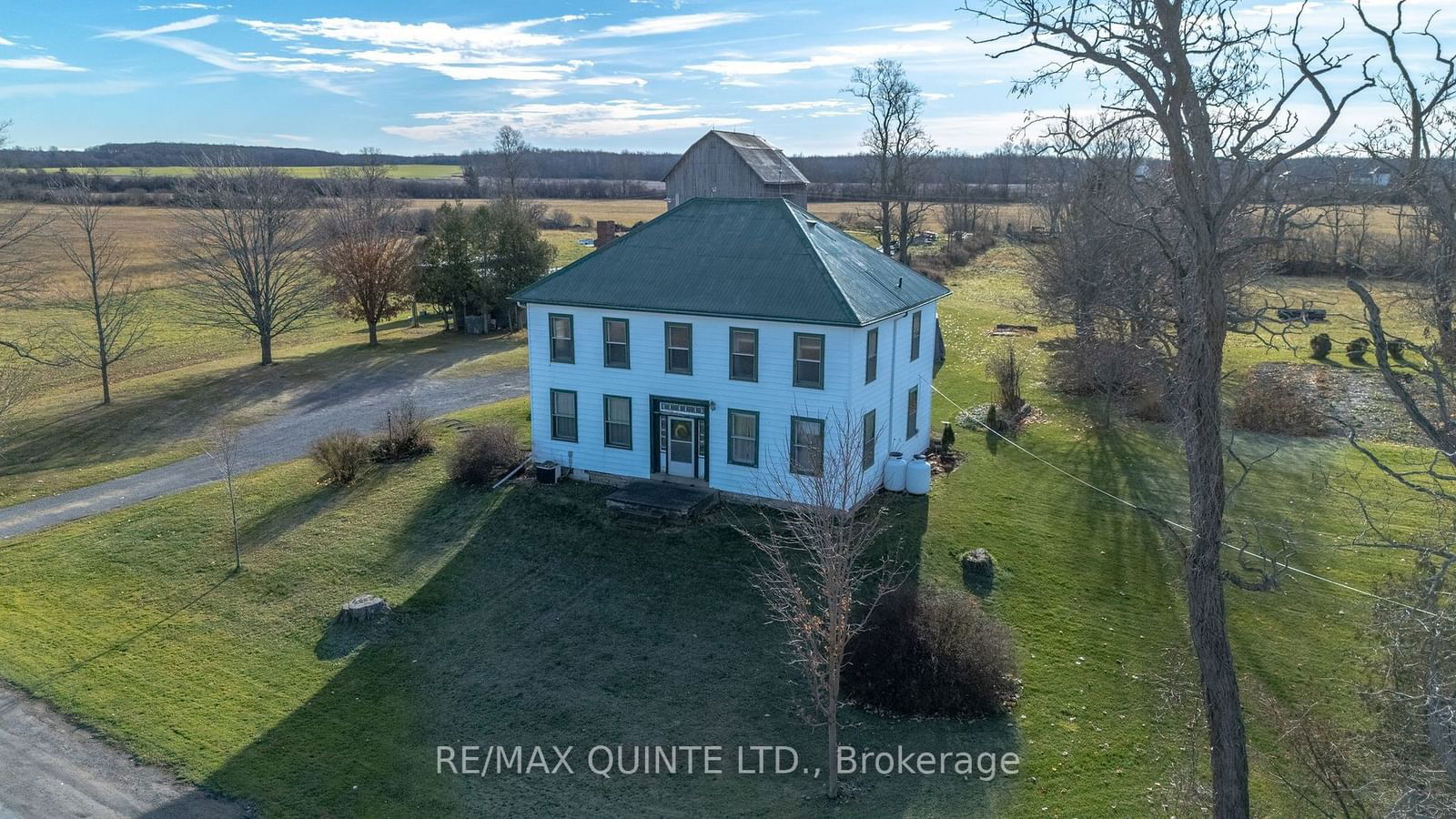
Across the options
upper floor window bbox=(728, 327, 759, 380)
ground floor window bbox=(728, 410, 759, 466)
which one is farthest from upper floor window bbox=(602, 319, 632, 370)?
ground floor window bbox=(728, 410, 759, 466)

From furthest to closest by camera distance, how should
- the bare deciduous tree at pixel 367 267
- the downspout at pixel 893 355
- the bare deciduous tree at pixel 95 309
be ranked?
1. the bare deciduous tree at pixel 367 267
2. the bare deciduous tree at pixel 95 309
3. the downspout at pixel 893 355

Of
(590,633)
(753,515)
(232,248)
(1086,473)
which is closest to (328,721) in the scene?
(590,633)

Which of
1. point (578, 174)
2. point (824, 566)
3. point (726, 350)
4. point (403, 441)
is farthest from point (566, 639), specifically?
point (578, 174)

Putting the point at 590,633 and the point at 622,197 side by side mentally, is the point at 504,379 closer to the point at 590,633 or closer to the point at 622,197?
the point at 590,633

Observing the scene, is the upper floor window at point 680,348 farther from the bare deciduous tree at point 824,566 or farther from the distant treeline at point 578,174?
the distant treeline at point 578,174

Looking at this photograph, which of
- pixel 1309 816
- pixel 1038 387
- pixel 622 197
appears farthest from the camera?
pixel 622 197

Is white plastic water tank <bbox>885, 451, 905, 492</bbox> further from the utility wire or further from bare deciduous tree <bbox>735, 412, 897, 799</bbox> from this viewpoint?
the utility wire

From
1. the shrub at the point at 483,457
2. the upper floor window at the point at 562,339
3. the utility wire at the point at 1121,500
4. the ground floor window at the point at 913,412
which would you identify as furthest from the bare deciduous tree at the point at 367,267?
the ground floor window at the point at 913,412

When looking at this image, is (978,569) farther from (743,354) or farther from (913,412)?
(743,354)
